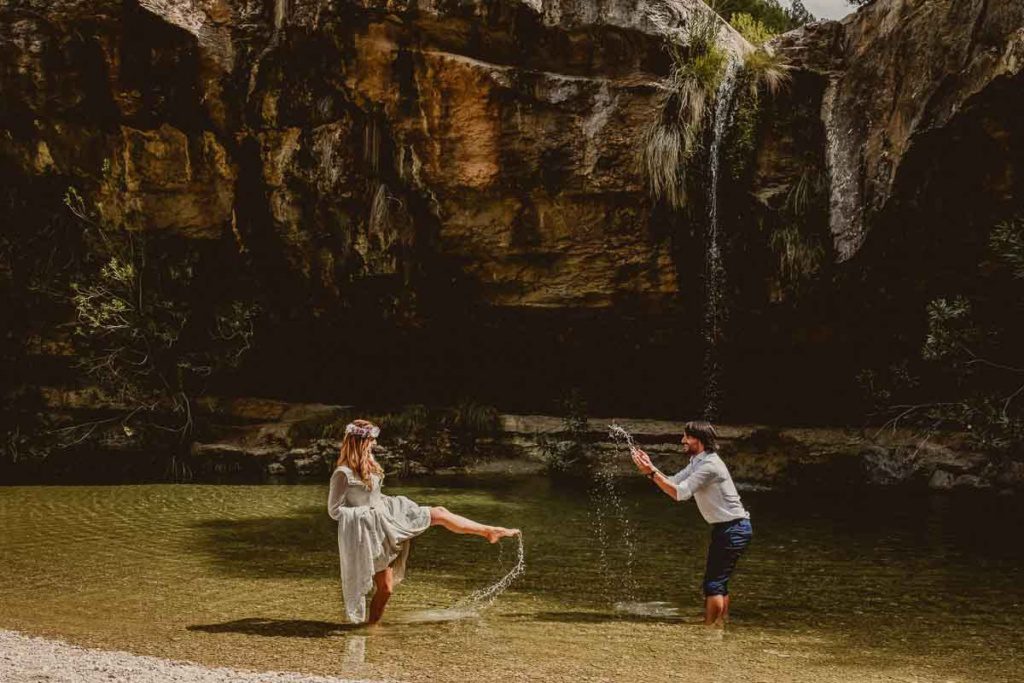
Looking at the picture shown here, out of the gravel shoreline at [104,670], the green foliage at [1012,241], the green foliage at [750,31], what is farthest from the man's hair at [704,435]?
the green foliage at [750,31]

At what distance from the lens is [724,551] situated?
21.7ft

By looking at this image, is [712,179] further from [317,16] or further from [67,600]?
[67,600]

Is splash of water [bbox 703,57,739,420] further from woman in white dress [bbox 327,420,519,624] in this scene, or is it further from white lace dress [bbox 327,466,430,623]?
white lace dress [bbox 327,466,430,623]

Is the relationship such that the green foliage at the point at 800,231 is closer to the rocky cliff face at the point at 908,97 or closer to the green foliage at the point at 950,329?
the rocky cliff face at the point at 908,97

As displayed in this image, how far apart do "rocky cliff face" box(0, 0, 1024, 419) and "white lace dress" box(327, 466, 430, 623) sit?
9484 millimetres

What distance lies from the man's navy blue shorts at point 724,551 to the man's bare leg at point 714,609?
0.04 meters

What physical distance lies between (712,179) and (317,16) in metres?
7.33

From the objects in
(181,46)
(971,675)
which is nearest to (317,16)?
(181,46)

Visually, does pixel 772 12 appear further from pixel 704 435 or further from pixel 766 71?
pixel 704 435

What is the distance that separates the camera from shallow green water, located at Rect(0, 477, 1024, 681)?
592 cm

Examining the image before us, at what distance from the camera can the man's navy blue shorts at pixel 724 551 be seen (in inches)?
261

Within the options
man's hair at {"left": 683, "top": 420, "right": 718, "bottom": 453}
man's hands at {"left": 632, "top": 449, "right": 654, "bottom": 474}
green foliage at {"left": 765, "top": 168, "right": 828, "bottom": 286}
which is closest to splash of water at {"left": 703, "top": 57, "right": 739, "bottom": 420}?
green foliage at {"left": 765, "top": 168, "right": 828, "bottom": 286}

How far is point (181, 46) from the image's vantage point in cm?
1565

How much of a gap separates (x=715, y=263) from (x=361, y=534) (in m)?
11.3
